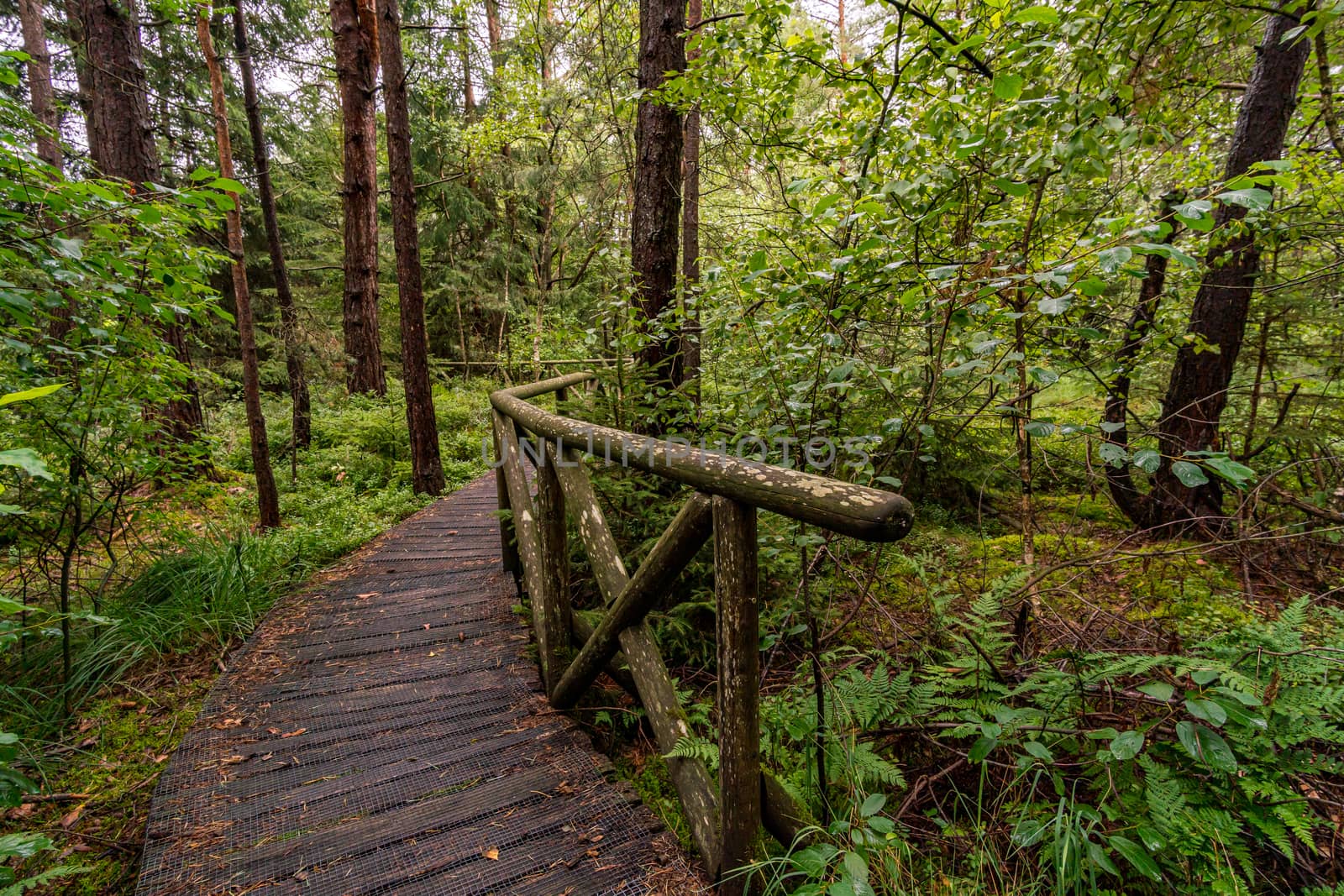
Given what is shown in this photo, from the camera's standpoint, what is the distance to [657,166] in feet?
15.0

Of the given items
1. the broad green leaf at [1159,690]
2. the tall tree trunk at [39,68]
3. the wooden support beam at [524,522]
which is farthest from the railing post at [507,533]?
the tall tree trunk at [39,68]

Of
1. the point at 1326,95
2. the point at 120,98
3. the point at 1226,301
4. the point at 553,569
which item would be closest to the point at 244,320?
the point at 120,98

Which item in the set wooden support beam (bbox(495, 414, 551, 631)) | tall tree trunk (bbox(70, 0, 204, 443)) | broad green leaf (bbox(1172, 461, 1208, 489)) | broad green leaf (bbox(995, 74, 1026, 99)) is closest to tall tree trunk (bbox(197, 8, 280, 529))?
tall tree trunk (bbox(70, 0, 204, 443))

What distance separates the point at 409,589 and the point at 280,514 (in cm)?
346

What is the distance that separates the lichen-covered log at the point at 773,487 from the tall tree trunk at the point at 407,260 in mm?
5532

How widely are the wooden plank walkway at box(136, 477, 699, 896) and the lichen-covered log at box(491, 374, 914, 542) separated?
1461mm

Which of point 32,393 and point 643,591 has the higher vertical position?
point 32,393

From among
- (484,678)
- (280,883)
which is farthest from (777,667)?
(280,883)

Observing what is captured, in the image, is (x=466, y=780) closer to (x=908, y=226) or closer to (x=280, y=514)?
(x=908, y=226)

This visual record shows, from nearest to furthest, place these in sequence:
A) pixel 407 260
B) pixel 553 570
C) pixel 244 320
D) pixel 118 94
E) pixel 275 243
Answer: pixel 553 570
pixel 244 320
pixel 118 94
pixel 407 260
pixel 275 243

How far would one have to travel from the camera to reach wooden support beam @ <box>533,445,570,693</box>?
9.77ft

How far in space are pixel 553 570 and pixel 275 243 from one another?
283 inches

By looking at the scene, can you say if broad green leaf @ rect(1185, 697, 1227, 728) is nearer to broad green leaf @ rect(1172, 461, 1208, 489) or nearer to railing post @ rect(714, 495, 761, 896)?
broad green leaf @ rect(1172, 461, 1208, 489)

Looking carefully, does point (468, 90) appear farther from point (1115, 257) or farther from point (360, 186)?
point (1115, 257)
